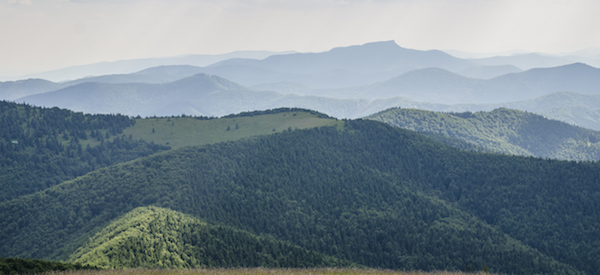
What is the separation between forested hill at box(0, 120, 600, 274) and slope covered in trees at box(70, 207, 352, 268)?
1387 centimetres

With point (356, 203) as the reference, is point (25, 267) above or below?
above

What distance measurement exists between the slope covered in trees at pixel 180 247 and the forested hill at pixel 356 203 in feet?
45.5

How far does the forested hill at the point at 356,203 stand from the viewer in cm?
12275

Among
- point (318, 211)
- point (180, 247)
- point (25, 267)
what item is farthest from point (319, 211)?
point (25, 267)

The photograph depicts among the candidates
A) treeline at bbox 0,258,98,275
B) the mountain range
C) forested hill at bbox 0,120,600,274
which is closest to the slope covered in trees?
the mountain range

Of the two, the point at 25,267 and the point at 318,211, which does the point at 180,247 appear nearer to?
the point at 25,267

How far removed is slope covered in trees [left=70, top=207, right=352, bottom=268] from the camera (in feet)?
284

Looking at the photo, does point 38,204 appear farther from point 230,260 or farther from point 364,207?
point 364,207

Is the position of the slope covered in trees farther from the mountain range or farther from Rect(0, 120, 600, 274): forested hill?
Rect(0, 120, 600, 274): forested hill

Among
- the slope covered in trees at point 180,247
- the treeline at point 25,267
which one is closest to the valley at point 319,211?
the slope covered in trees at point 180,247

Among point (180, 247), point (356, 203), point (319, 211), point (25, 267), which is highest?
point (25, 267)

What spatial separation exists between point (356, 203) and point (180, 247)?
69.7 metres

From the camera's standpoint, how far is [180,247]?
9656 centimetres

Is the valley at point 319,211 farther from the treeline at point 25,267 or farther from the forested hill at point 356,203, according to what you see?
the treeline at point 25,267
